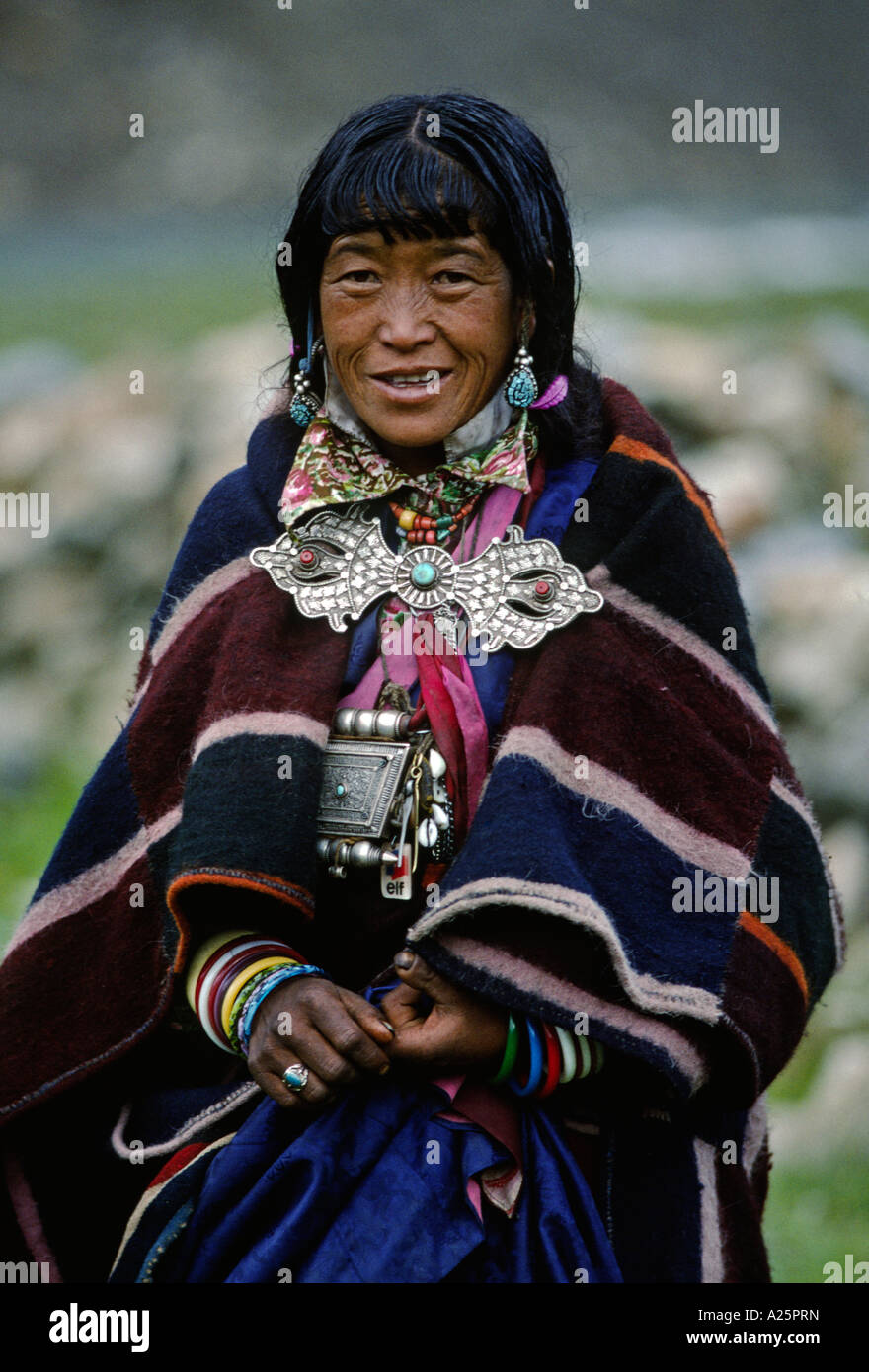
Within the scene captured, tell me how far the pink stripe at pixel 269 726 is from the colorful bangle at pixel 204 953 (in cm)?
26

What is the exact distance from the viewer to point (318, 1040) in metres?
1.99

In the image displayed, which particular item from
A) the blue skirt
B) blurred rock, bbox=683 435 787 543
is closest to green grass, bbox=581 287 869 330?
blurred rock, bbox=683 435 787 543

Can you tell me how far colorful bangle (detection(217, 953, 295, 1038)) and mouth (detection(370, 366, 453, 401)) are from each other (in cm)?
80

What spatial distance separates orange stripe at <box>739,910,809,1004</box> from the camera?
6.84ft

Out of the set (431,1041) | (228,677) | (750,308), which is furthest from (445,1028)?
(750,308)

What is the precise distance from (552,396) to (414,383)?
22 centimetres

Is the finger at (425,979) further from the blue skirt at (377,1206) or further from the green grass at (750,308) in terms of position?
the green grass at (750,308)

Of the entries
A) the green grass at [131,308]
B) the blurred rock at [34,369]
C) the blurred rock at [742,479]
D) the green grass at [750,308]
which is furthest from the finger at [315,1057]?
the blurred rock at [34,369]

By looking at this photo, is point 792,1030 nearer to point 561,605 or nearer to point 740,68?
point 561,605

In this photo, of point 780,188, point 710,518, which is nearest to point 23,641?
point 780,188

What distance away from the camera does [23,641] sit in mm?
5887

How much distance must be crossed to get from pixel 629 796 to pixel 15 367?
480cm

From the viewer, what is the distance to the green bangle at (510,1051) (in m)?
2.01

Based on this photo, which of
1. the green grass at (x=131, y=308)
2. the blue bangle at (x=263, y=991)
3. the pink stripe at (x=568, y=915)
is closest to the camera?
the pink stripe at (x=568, y=915)
